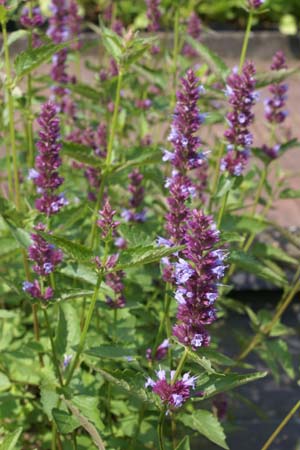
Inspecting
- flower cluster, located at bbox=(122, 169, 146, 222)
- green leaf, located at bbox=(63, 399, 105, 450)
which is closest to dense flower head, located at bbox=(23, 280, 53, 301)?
green leaf, located at bbox=(63, 399, 105, 450)

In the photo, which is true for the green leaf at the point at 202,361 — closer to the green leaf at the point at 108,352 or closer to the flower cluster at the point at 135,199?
the green leaf at the point at 108,352

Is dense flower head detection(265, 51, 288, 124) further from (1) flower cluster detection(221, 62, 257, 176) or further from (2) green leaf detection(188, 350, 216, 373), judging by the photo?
(2) green leaf detection(188, 350, 216, 373)

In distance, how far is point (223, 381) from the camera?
2.10 meters

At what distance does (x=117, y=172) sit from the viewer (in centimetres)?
269

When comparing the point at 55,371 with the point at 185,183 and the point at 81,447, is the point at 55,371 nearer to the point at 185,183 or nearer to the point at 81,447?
the point at 81,447

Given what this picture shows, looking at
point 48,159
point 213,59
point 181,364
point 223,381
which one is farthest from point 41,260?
point 213,59

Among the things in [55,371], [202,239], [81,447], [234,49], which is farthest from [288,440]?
[234,49]

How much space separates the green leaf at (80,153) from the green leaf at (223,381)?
88 centimetres

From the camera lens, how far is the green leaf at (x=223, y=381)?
6.65 ft

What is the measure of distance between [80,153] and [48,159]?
0.80 ft

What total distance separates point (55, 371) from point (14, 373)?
46 centimetres

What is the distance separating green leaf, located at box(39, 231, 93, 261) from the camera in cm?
184

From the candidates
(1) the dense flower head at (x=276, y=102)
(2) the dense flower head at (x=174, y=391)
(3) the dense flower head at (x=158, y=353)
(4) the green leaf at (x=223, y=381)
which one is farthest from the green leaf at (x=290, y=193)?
(2) the dense flower head at (x=174, y=391)

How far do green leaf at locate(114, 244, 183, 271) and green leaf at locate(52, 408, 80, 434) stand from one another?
62cm
